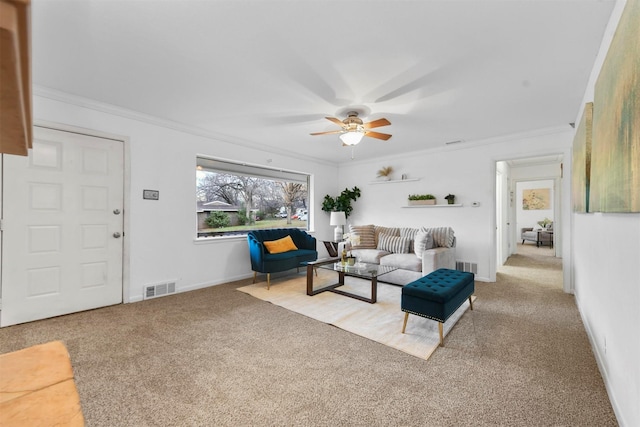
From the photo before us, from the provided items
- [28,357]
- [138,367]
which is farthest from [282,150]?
[28,357]

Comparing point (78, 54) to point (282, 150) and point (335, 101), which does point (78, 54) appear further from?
point (282, 150)

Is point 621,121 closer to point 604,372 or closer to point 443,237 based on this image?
point 604,372

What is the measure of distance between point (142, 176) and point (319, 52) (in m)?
2.78

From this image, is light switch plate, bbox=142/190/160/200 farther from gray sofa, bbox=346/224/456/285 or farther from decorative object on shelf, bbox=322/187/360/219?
decorative object on shelf, bbox=322/187/360/219

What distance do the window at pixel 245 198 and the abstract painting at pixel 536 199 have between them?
8.02 metres

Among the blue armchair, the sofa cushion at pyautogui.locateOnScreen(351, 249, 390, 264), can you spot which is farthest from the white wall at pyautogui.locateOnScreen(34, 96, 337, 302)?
the sofa cushion at pyautogui.locateOnScreen(351, 249, 390, 264)

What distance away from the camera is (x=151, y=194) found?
386cm

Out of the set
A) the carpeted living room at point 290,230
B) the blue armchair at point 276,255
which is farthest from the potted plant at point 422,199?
the blue armchair at point 276,255

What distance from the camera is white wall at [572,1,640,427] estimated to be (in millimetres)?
1459

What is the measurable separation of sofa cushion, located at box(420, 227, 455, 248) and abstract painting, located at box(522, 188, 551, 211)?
705 cm

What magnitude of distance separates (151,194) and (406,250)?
12.8ft

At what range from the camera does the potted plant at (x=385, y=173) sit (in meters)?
6.00

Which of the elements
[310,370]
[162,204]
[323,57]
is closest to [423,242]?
[310,370]

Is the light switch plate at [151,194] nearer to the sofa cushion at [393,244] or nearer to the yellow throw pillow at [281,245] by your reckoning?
the yellow throw pillow at [281,245]
